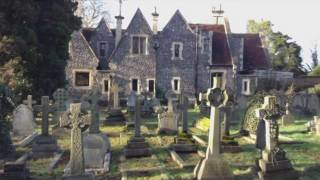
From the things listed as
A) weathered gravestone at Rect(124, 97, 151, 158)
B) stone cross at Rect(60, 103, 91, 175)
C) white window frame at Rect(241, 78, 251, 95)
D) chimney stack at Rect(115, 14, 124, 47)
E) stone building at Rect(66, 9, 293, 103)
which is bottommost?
weathered gravestone at Rect(124, 97, 151, 158)

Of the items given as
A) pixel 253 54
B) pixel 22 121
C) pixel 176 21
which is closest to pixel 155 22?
pixel 176 21

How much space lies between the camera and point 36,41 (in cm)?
2542

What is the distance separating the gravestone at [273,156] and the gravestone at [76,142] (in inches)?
164

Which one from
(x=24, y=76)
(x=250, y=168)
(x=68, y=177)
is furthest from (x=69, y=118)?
(x=24, y=76)

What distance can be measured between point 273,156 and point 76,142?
15.4 ft

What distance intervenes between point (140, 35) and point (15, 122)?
21.6m

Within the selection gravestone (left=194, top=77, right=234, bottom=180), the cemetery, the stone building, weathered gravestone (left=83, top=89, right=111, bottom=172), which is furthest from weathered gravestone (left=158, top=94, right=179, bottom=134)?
the stone building

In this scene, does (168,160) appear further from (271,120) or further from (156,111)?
(156,111)

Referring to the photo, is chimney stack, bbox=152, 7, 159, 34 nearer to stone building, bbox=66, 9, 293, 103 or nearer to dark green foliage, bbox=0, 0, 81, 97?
stone building, bbox=66, 9, 293, 103

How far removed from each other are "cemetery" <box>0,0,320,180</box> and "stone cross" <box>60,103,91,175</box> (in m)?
0.02

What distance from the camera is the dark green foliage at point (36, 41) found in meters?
24.6

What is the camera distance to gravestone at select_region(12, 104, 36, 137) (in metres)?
18.7

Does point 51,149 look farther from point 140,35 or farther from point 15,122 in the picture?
point 140,35

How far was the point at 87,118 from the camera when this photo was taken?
9844mm
